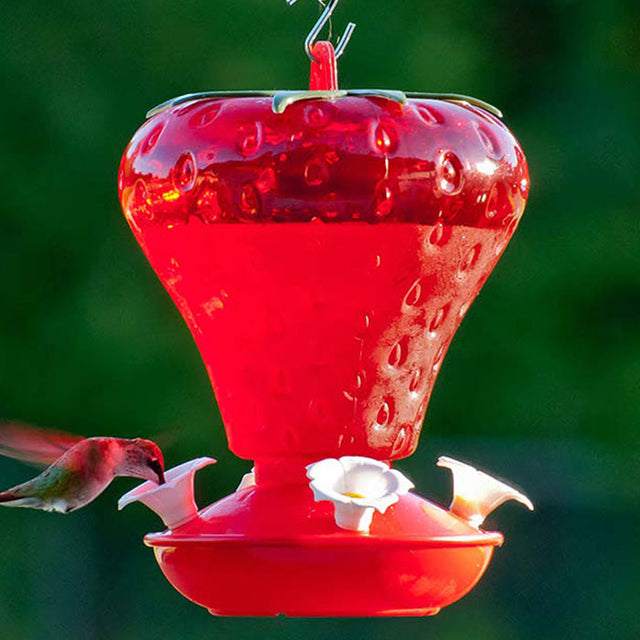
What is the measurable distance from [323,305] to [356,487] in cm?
27

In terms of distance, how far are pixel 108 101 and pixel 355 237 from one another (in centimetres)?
585

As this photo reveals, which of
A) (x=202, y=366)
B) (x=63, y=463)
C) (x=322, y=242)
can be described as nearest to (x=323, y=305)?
(x=322, y=242)

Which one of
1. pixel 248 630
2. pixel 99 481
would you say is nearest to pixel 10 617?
pixel 248 630

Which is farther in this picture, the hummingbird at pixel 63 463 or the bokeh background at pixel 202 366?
the bokeh background at pixel 202 366

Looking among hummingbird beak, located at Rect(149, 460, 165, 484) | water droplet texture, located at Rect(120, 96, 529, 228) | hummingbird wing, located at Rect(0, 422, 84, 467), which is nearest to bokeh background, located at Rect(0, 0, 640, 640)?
hummingbird wing, located at Rect(0, 422, 84, 467)

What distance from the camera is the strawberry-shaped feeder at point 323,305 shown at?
2426 millimetres

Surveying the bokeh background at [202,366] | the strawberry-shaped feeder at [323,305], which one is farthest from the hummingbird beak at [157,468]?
the bokeh background at [202,366]

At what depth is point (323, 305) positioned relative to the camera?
2.51 meters

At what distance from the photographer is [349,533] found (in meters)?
2.42

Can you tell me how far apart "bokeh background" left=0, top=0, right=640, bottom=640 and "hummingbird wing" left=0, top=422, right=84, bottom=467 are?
14.7 feet

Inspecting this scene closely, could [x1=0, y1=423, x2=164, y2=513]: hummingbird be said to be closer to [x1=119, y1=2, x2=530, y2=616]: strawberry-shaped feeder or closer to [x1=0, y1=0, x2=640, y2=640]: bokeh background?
[x1=119, y1=2, x2=530, y2=616]: strawberry-shaped feeder

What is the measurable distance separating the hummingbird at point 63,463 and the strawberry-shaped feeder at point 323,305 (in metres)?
0.44

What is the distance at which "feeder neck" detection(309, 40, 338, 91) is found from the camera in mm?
→ 2611

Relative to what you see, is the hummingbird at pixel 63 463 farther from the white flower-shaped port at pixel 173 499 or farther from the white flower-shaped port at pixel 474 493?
the white flower-shaped port at pixel 474 493
